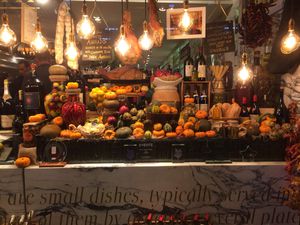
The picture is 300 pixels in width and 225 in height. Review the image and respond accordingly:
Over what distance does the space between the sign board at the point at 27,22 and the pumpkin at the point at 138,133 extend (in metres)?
1.87

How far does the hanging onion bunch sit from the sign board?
300 centimetres

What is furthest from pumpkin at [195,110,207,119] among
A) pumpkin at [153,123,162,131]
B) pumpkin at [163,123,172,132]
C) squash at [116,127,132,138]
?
squash at [116,127,132,138]

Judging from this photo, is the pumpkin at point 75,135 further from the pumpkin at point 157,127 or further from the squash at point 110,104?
the pumpkin at point 157,127

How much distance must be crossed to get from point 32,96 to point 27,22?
971mm

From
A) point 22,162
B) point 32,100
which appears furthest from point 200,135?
point 32,100

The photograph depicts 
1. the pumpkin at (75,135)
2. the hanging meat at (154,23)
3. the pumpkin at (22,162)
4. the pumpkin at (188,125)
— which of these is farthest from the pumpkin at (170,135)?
the pumpkin at (22,162)

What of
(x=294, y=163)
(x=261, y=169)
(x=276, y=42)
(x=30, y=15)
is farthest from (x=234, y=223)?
(x=30, y=15)

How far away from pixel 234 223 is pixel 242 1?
3.94m

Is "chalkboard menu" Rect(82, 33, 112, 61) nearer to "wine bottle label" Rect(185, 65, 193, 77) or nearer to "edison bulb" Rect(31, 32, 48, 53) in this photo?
"edison bulb" Rect(31, 32, 48, 53)

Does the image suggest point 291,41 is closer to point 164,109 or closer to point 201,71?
point 201,71

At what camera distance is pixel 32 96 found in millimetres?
3824

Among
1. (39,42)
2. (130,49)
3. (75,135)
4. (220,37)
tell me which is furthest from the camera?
(220,37)

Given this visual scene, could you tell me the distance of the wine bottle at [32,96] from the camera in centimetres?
382

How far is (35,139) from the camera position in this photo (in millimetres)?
3445
